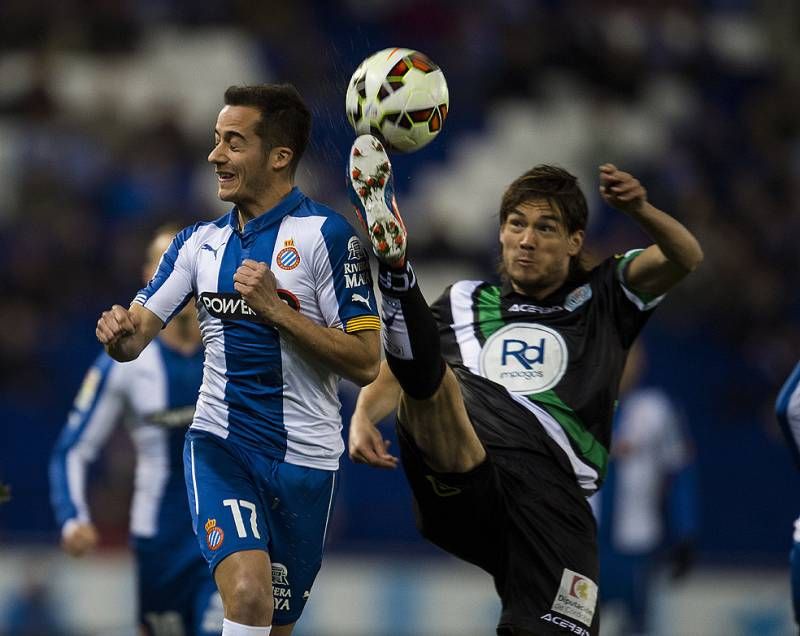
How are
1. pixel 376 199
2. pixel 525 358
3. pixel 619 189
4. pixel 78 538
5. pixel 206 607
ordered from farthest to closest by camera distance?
1. pixel 78 538
2. pixel 206 607
3. pixel 525 358
4. pixel 619 189
5. pixel 376 199

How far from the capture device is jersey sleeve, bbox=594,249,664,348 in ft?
19.0

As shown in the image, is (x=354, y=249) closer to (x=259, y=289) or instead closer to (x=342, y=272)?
(x=342, y=272)

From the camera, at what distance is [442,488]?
5.46 m

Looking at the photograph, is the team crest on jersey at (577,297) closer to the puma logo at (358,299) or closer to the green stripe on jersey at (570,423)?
the green stripe on jersey at (570,423)

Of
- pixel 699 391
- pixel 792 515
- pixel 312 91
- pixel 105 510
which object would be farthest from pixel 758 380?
pixel 105 510

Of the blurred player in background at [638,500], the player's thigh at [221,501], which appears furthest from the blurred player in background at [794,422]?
the blurred player in background at [638,500]

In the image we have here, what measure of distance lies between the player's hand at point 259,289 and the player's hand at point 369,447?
2.86ft

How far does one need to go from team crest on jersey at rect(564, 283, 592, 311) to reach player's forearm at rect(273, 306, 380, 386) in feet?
3.72

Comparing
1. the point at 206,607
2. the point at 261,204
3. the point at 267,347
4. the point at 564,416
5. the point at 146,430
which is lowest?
the point at 206,607

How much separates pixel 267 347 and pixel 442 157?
10766 millimetres

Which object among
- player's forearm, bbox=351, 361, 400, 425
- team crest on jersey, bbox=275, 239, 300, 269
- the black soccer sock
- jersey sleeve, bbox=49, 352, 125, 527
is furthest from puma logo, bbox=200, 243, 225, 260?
jersey sleeve, bbox=49, 352, 125, 527

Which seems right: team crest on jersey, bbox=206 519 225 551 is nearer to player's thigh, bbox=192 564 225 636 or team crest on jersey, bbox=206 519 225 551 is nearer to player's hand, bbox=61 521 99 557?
player's thigh, bbox=192 564 225 636

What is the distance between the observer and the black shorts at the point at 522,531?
545 cm

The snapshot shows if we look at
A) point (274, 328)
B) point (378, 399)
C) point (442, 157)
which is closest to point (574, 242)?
point (378, 399)
